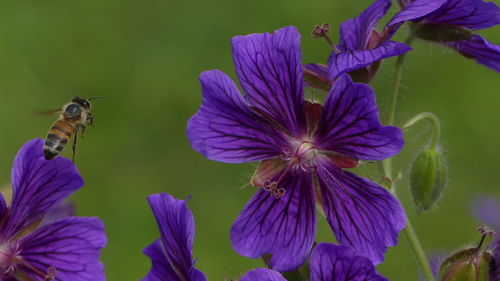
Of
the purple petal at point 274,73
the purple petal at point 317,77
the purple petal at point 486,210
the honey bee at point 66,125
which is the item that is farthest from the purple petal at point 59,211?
the purple petal at point 486,210

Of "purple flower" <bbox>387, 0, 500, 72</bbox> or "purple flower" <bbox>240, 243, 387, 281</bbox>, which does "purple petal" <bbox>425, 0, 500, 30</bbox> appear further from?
"purple flower" <bbox>240, 243, 387, 281</bbox>

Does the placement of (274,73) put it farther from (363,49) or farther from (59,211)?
(59,211)

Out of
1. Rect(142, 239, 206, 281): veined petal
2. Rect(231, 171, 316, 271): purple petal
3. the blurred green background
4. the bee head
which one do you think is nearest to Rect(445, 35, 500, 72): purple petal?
Rect(231, 171, 316, 271): purple petal

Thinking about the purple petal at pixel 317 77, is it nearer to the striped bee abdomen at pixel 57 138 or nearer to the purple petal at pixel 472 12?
the purple petal at pixel 472 12

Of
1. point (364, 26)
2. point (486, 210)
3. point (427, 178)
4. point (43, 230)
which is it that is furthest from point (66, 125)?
point (486, 210)

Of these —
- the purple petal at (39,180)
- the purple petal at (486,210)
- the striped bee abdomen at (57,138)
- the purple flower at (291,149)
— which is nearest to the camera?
the purple flower at (291,149)

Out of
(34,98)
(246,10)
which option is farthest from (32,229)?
(246,10)
